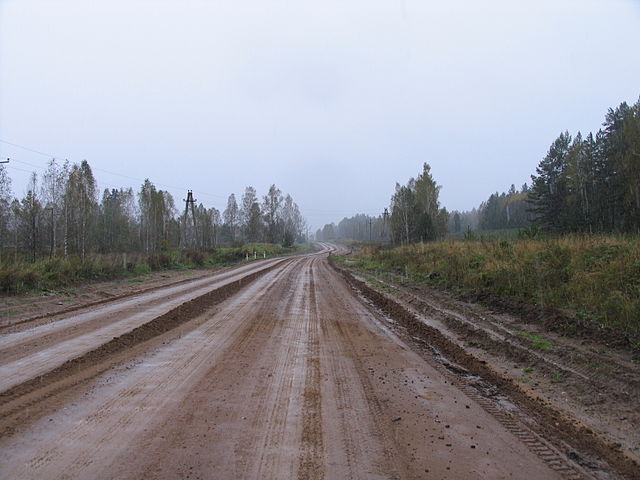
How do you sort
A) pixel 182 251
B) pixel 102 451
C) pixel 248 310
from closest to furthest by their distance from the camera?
1. pixel 102 451
2. pixel 248 310
3. pixel 182 251

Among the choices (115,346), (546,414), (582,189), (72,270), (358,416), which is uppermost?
(582,189)

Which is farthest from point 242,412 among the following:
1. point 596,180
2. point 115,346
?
point 596,180

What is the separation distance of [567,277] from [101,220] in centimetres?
5728

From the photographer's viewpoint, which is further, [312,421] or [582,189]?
[582,189]

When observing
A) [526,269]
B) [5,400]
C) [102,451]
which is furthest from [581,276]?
[5,400]

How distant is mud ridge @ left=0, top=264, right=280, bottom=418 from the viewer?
15.1ft

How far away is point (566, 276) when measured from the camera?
949cm

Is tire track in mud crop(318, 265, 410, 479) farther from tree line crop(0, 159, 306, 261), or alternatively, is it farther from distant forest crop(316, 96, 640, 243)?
distant forest crop(316, 96, 640, 243)

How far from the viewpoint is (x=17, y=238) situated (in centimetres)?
3616

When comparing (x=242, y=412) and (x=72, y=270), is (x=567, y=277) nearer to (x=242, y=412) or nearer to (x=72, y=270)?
(x=242, y=412)

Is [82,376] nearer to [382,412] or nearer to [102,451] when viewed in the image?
[102,451]

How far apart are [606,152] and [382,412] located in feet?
183

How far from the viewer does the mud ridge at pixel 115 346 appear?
15.1ft

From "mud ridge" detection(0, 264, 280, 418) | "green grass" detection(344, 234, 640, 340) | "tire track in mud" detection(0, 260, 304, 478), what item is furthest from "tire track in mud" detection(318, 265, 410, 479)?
"green grass" detection(344, 234, 640, 340)
